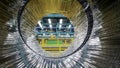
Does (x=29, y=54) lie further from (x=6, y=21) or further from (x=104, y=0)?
(x=104, y=0)

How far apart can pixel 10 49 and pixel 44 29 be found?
431cm

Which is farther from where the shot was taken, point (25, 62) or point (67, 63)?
point (67, 63)

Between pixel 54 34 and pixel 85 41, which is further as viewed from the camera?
pixel 54 34

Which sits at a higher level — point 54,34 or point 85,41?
point 54,34

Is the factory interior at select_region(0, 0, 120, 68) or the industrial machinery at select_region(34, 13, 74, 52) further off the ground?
the industrial machinery at select_region(34, 13, 74, 52)

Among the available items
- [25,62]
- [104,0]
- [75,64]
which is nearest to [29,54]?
[25,62]

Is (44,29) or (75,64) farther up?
(44,29)

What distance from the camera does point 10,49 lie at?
1.49 metres

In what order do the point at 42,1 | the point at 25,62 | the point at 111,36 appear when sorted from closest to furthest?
the point at 111,36, the point at 25,62, the point at 42,1

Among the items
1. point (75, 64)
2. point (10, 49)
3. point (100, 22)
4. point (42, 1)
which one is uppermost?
point (42, 1)

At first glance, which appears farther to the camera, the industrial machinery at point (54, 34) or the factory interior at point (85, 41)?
the industrial machinery at point (54, 34)

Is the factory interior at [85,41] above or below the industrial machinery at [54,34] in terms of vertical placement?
below

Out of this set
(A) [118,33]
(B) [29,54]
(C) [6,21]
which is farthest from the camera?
(B) [29,54]

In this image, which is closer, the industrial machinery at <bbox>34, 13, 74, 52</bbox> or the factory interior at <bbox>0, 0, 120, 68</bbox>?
the factory interior at <bbox>0, 0, 120, 68</bbox>
